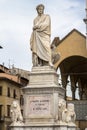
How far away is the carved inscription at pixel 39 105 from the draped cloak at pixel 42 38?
192 centimetres

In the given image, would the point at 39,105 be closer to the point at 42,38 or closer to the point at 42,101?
the point at 42,101

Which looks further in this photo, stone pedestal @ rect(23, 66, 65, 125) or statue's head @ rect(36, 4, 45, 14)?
statue's head @ rect(36, 4, 45, 14)

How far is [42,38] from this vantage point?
23797mm

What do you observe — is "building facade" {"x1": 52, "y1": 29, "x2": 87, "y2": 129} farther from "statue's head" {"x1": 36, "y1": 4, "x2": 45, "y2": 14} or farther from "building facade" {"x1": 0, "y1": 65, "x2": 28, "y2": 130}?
"statue's head" {"x1": 36, "y1": 4, "x2": 45, "y2": 14}

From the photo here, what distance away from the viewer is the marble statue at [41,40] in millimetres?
23531

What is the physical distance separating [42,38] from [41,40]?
0.35ft

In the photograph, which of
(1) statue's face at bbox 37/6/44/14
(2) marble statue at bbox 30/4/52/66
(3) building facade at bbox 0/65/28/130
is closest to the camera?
(2) marble statue at bbox 30/4/52/66

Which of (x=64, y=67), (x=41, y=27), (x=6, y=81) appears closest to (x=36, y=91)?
(x=41, y=27)

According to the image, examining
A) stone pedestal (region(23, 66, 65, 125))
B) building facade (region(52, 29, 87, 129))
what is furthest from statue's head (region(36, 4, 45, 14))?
building facade (region(52, 29, 87, 129))

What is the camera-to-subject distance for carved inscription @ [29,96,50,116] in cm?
2255

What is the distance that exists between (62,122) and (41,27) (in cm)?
462

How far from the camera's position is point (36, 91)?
22.8 metres

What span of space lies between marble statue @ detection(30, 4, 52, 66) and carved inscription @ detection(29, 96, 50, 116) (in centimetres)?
169

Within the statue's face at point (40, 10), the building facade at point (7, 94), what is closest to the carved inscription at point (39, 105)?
the statue's face at point (40, 10)
